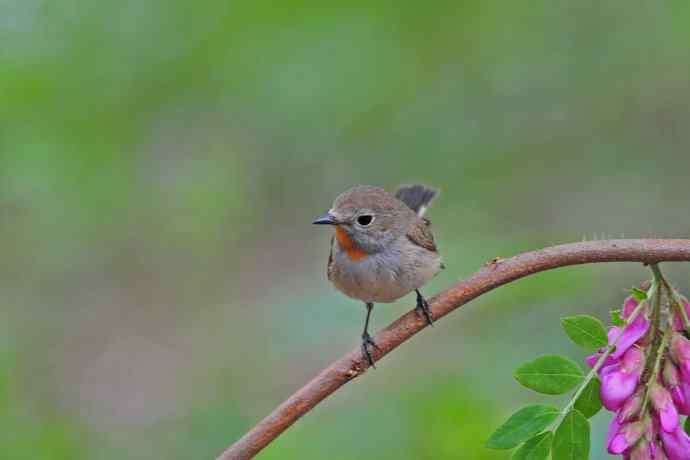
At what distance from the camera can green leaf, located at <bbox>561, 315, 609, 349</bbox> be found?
1.89 metres

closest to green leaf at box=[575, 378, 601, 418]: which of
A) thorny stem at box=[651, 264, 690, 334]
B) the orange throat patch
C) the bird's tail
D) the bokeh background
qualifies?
thorny stem at box=[651, 264, 690, 334]

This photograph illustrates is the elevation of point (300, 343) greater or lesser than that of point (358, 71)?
lesser

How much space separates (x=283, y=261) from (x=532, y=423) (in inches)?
264

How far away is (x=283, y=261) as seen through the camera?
338 inches

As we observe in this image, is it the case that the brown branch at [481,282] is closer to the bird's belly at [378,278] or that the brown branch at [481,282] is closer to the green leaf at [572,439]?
the green leaf at [572,439]

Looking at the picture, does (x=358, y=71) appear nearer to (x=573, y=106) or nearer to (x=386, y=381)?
(x=386, y=381)

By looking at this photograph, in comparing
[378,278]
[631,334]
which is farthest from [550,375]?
[378,278]

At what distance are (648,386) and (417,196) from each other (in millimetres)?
3079

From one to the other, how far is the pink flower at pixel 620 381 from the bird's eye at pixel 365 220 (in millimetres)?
2153

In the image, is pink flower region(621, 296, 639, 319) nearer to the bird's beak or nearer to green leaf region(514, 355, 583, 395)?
green leaf region(514, 355, 583, 395)

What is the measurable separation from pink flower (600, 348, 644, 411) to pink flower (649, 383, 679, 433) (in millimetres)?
40

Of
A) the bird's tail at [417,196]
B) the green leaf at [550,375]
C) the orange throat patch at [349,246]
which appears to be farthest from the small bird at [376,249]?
the green leaf at [550,375]

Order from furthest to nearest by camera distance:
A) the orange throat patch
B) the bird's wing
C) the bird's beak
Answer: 1. the bird's wing
2. the orange throat patch
3. the bird's beak

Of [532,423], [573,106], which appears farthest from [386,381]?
[532,423]
